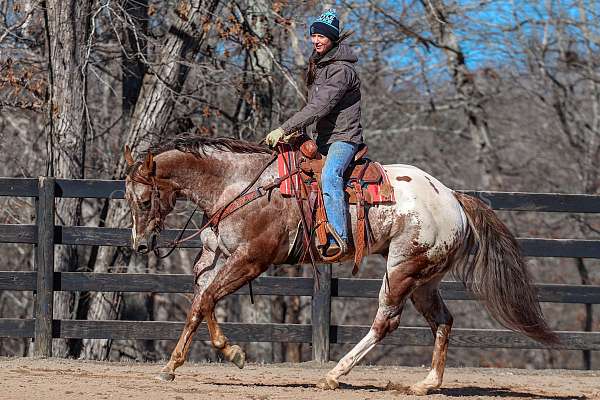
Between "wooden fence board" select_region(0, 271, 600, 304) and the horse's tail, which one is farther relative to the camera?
"wooden fence board" select_region(0, 271, 600, 304)

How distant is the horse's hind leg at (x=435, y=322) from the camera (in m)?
7.57

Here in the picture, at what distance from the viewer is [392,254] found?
24.6 ft

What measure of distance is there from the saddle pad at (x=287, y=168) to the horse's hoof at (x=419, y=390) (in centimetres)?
175

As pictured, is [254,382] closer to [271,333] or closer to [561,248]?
[271,333]

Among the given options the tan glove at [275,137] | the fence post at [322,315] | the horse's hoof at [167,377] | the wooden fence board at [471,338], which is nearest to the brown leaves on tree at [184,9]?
the fence post at [322,315]

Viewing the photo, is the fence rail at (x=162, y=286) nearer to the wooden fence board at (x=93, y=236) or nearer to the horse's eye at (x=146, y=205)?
the wooden fence board at (x=93, y=236)

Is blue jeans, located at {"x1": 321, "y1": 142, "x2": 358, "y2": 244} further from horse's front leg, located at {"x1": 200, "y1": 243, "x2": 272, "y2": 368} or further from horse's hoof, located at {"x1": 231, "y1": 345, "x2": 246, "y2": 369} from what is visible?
horse's hoof, located at {"x1": 231, "y1": 345, "x2": 246, "y2": 369}

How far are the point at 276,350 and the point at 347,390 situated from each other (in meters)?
12.4

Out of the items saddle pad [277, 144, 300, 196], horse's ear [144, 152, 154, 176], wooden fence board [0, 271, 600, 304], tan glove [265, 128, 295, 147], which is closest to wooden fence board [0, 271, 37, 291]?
wooden fence board [0, 271, 600, 304]

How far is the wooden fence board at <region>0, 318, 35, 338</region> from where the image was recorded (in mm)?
9383

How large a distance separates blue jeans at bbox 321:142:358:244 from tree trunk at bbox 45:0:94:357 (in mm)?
4283

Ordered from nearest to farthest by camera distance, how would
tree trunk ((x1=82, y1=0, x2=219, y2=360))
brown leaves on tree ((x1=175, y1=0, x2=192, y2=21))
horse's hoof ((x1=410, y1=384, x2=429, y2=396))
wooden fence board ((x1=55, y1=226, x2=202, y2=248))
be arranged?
horse's hoof ((x1=410, y1=384, x2=429, y2=396)) → wooden fence board ((x1=55, y1=226, x2=202, y2=248)) → brown leaves on tree ((x1=175, y1=0, x2=192, y2=21)) → tree trunk ((x1=82, y1=0, x2=219, y2=360))

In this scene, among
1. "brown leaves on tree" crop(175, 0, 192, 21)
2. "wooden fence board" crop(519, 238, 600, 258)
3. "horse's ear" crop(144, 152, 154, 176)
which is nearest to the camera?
"horse's ear" crop(144, 152, 154, 176)

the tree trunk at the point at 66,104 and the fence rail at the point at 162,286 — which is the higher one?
the tree trunk at the point at 66,104
